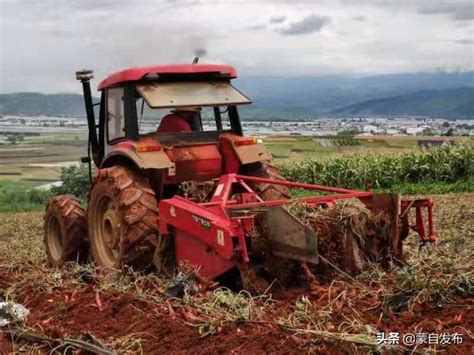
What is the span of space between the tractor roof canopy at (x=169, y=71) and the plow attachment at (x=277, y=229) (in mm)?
1456

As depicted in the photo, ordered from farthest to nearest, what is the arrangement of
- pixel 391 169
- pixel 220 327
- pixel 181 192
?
pixel 391 169 < pixel 181 192 < pixel 220 327

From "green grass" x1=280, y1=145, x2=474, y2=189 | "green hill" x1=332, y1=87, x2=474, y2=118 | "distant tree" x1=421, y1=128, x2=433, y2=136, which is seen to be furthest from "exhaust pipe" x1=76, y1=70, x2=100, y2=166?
"green hill" x1=332, y1=87, x2=474, y2=118

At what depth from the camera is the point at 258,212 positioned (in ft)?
21.1

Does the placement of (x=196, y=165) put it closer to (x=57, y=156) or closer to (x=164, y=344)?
(x=164, y=344)

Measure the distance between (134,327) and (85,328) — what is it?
0.41 meters

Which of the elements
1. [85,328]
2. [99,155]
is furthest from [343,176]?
[85,328]

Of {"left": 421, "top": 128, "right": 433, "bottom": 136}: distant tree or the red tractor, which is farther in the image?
{"left": 421, "top": 128, "right": 433, "bottom": 136}: distant tree

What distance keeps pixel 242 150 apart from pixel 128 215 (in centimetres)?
142

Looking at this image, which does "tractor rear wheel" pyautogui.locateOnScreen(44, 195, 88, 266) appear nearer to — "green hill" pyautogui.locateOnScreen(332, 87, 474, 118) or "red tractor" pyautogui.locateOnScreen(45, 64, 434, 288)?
"red tractor" pyautogui.locateOnScreen(45, 64, 434, 288)

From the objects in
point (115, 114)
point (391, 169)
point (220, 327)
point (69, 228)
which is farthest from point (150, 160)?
point (391, 169)

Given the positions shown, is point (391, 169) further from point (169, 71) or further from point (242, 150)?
point (169, 71)

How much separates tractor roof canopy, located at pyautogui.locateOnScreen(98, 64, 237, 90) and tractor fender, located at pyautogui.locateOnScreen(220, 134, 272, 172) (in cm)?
70

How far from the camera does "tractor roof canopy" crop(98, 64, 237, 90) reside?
7.93 meters

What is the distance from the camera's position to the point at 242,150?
798 cm
